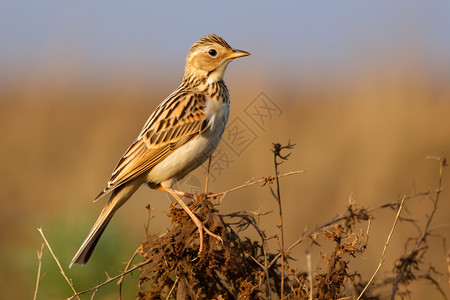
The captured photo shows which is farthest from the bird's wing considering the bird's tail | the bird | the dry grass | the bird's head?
the dry grass

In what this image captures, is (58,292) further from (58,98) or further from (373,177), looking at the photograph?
(58,98)

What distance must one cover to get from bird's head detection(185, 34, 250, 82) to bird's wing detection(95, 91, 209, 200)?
324mm

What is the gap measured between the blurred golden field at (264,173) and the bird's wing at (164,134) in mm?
1222

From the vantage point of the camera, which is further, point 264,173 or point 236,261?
point 264,173

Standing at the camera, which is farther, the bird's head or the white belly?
the bird's head

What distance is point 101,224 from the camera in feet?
15.7

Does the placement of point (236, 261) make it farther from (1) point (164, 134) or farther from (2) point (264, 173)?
(2) point (264, 173)

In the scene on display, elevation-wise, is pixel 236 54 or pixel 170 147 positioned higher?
pixel 236 54

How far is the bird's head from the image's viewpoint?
18.0 feet


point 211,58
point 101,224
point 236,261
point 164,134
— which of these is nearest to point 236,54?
point 211,58

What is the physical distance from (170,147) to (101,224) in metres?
0.88

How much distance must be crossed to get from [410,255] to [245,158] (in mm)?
7795

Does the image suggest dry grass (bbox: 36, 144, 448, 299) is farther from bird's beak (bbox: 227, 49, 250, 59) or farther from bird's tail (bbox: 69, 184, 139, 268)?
bird's beak (bbox: 227, 49, 250, 59)

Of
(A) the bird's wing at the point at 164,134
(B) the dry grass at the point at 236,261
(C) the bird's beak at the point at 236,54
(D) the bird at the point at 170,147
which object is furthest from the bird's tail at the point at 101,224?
(C) the bird's beak at the point at 236,54
